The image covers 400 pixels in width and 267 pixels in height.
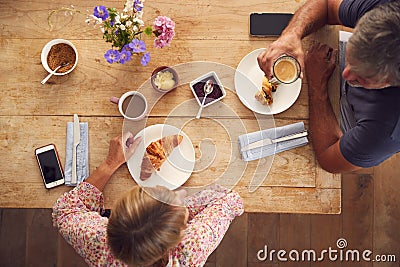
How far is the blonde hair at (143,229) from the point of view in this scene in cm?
115

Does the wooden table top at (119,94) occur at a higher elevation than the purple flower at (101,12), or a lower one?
lower

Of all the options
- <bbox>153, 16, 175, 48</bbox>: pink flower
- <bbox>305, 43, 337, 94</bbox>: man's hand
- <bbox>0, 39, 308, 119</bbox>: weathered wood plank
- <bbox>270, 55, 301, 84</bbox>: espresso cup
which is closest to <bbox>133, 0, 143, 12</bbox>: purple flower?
<bbox>153, 16, 175, 48</bbox>: pink flower

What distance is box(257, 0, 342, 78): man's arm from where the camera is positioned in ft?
4.38

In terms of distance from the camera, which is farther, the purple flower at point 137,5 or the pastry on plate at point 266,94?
the pastry on plate at point 266,94

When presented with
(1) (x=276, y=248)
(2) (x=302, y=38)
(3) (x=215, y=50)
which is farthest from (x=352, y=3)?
(1) (x=276, y=248)

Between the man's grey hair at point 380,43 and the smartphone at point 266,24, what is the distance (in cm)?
32

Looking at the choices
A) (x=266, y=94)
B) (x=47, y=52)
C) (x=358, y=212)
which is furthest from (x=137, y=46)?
(x=358, y=212)

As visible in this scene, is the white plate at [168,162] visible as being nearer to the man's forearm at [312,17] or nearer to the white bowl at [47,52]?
the white bowl at [47,52]

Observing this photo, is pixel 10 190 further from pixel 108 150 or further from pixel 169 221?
pixel 169 221

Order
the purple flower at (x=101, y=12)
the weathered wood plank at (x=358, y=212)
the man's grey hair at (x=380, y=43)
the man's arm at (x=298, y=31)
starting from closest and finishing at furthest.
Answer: the man's grey hair at (x=380, y=43) < the purple flower at (x=101, y=12) < the man's arm at (x=298, y=31) < the weathered wood plank at (x=358, y=212)

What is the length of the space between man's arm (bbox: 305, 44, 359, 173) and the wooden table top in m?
0.03

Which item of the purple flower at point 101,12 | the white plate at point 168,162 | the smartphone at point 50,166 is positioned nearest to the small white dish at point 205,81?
the white plate at point 168,162

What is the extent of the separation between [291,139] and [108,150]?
563mm

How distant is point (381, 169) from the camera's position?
215cm
